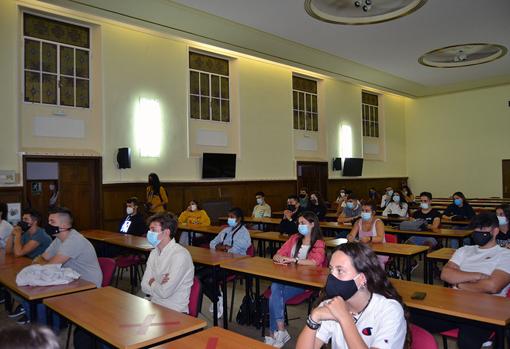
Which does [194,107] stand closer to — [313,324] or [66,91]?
[66,91]

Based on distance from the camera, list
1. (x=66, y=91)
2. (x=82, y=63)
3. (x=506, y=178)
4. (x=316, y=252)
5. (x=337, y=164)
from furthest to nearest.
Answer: (x=506, y=178) → (x=337, y=164) → (x=82, y=63) → (x=66, y=91) → (x=316, y=252)

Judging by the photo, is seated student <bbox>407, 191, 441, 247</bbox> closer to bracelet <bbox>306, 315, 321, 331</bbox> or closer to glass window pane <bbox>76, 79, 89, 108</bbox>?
bracelet <bbox>306, 315, 321, 331</bbox>

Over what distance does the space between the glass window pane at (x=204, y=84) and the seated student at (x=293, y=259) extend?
6877 mm

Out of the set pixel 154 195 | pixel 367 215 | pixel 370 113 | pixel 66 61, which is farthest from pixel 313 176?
pixel 66 61

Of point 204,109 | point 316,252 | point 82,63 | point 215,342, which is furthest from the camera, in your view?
point 204,109

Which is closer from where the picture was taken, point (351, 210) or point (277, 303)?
point (277, 303)

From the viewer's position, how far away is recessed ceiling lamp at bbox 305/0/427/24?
8.93 m

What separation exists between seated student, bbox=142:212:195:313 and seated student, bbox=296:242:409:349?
62.5 inches

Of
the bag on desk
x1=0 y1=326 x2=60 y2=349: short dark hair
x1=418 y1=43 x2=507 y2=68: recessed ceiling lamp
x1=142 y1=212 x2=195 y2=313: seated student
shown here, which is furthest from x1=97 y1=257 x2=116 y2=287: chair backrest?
x1=418 y1=43 x2=507 y2=68: recessed ceiling lamp

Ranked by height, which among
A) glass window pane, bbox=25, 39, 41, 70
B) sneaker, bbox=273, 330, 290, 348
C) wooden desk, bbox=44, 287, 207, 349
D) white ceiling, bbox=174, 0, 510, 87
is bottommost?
sneaker, bbox=273, 330, 290, 348

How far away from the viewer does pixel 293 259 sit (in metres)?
4.03

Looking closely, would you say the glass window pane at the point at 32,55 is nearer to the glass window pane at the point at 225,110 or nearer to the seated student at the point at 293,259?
the glass window pane at the point at 225,110

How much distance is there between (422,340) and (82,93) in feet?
26.5

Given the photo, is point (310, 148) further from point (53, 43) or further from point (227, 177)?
point (53, 43)
